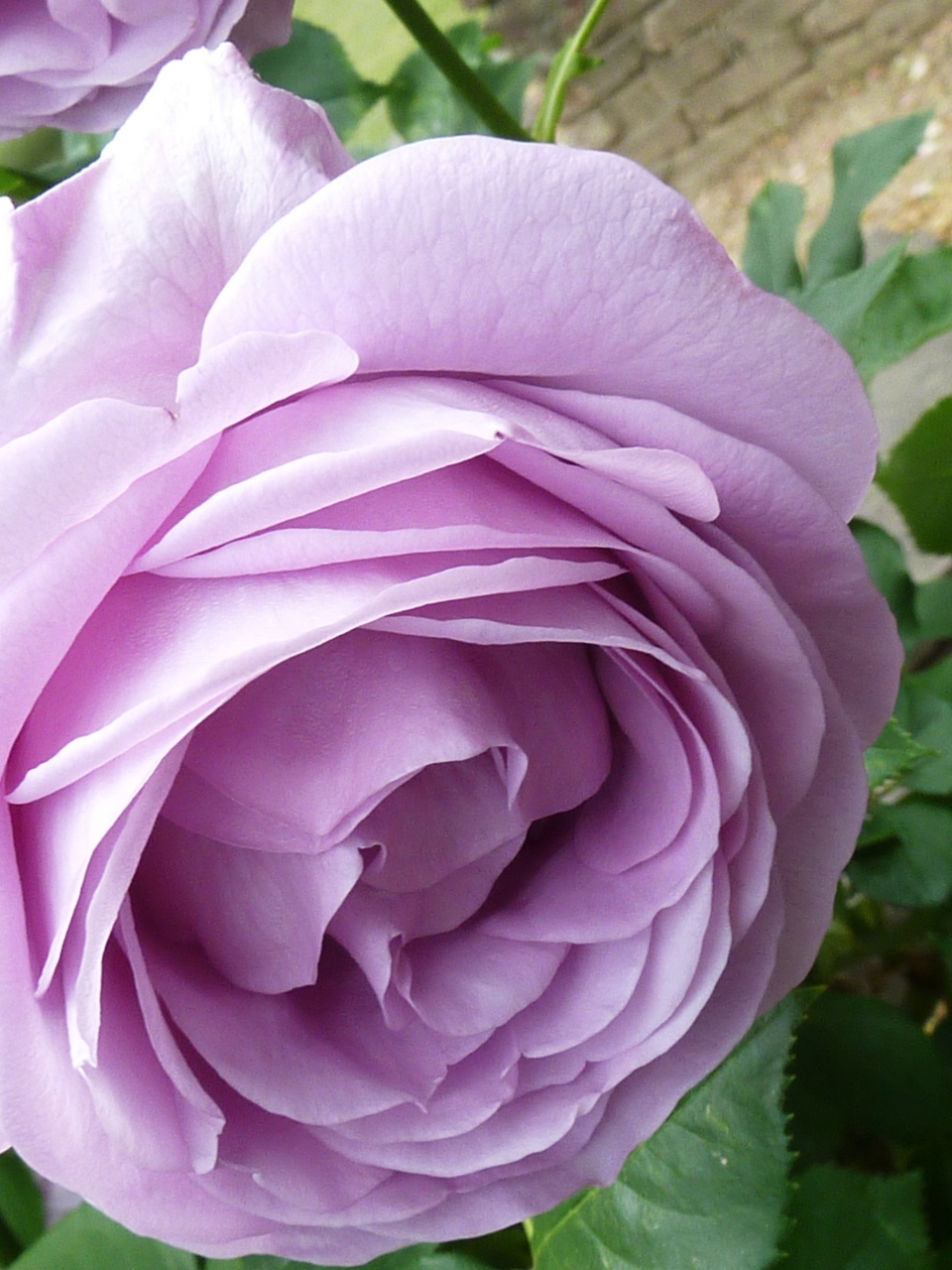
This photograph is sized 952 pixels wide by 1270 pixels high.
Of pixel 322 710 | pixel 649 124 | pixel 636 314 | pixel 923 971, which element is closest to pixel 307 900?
pixel 322 710

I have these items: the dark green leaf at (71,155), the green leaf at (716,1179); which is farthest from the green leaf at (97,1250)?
the dark green leaf at (71,155)

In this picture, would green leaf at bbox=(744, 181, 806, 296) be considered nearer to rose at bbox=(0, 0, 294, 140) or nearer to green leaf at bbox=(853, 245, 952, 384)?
green leaf at bbox=(853, 245, 952, 384)

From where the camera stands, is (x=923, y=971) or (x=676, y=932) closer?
(x=676, y=932)

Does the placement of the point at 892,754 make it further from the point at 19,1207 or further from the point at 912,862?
the point at 19,1207

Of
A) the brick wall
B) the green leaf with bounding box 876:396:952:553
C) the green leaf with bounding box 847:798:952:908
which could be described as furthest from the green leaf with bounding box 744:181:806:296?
the brick wall

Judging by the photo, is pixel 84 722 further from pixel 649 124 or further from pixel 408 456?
pixel 649 124

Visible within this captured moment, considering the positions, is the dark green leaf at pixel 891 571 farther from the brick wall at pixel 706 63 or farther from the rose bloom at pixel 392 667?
the brick wall at pixel 706 63
